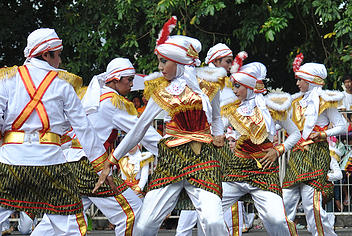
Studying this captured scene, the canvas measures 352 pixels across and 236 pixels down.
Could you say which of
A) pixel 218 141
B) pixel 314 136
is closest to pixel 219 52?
pixel 314 136

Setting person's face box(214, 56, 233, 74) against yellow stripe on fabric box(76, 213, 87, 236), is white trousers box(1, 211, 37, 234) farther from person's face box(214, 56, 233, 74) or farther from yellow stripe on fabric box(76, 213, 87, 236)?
yellow stripe on fabric box(76, 213, 87, 236)

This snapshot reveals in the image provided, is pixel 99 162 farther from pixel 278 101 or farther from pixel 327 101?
pixel 327 101

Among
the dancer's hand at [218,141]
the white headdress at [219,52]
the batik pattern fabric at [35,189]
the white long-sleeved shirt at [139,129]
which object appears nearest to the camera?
the batik pattern fabric at [35,189]

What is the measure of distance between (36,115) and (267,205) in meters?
2.40

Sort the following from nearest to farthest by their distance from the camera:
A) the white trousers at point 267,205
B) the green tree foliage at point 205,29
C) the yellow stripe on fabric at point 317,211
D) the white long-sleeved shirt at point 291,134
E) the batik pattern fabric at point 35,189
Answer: the batik pattern fabric at point 35,189
the white trousers at point 267,205
the white long-sleeved shirt at point 291,134
the yellow stripe on fabric at point 317,211
the green tree foliage at point 205,29

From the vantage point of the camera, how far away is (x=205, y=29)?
13805 millimetres

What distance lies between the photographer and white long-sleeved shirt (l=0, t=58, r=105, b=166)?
596cm

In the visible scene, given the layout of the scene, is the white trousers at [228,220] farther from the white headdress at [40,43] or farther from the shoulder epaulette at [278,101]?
the white headdress at [40,43]

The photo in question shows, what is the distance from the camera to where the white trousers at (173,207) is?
6.03m

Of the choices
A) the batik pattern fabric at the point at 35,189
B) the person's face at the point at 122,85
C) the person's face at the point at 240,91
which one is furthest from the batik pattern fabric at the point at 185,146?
the person's face at the point at 122,85

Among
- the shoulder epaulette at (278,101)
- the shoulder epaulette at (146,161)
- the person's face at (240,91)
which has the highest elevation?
the person's face at (240,91)

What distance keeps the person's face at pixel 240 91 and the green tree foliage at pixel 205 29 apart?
170 inches

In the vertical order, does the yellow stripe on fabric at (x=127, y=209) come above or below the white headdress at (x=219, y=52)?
below

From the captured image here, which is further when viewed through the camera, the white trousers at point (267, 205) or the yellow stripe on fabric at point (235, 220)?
the yellow stripe on fabric at point (235, 220)
